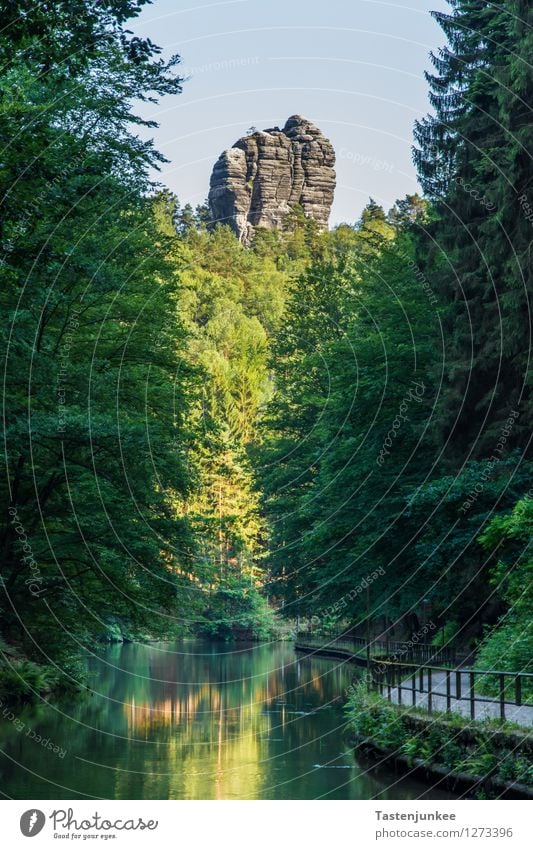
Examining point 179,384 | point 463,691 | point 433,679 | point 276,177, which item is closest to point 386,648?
point 179,384

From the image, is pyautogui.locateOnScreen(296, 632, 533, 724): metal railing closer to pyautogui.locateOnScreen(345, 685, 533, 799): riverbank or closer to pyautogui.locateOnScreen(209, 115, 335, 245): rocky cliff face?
pyautogui.locateOnScreen(345, 685, 533, 799): riverbank

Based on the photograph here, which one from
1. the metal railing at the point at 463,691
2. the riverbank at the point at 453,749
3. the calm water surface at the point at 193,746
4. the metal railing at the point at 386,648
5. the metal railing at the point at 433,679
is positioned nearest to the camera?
the riverbank at the point at 453,749

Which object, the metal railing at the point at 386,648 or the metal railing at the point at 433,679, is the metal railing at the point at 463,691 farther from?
the metal railing at the point at 386,648

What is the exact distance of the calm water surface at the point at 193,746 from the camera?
2064 cm

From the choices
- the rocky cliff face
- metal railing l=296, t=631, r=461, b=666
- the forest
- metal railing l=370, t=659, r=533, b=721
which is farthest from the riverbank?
the rocky cliff face

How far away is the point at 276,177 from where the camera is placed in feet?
545

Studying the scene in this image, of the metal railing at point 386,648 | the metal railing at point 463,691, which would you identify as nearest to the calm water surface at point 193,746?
the metal railing at point 463,691

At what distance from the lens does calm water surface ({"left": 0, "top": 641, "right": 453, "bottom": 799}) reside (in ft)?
67.7

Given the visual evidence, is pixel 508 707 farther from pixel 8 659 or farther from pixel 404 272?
pixel 404 272

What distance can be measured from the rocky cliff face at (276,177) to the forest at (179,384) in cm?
11447

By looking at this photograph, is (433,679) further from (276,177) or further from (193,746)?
(276,177)

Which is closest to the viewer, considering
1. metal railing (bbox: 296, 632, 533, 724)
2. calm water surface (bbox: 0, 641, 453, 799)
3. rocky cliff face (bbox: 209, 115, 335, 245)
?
metal railing (bbox: 296, 632, 533, 724)

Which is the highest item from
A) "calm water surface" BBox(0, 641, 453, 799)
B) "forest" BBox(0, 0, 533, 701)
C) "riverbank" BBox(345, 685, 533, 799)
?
"forest" BBox(0, 0, 533, 701)

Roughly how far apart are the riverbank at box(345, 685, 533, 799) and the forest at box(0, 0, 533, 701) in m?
3.10
